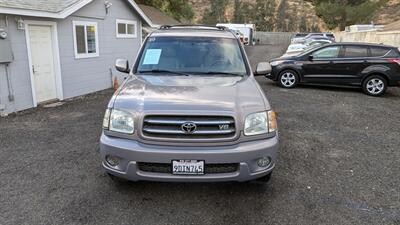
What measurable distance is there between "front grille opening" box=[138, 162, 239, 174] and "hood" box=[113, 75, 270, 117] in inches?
20.5

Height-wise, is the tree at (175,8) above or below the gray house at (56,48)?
above

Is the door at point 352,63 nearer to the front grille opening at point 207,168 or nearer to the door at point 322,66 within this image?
the door at point 322,66

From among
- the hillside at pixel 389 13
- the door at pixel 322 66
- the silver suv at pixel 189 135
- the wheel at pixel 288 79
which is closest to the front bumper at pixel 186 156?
the silver suv at pixel 189 135

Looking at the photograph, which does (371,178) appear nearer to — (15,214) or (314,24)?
(15,214)

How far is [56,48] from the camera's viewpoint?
370 inches

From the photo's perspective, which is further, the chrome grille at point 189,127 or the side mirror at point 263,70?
the side mirror at point 263,70

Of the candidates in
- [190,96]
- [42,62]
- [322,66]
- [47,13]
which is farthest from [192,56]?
[322,66]

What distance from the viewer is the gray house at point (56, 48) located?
7.90m

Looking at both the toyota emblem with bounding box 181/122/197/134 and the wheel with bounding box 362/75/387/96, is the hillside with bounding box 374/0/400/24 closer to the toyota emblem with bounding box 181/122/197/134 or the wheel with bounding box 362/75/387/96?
the wheel with bounding box 362/75/387/96

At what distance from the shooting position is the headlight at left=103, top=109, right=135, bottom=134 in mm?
3280

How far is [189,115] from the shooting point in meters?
3.20

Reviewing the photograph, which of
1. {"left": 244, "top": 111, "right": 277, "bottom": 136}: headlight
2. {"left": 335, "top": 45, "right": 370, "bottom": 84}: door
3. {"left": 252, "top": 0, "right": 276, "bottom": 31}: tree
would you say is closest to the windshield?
{"left": 244, "top": 111, "right": 277, "bottom": 136}: headlight

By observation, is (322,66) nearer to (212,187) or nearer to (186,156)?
(212,187)

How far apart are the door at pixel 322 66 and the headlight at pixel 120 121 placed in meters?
9.41
